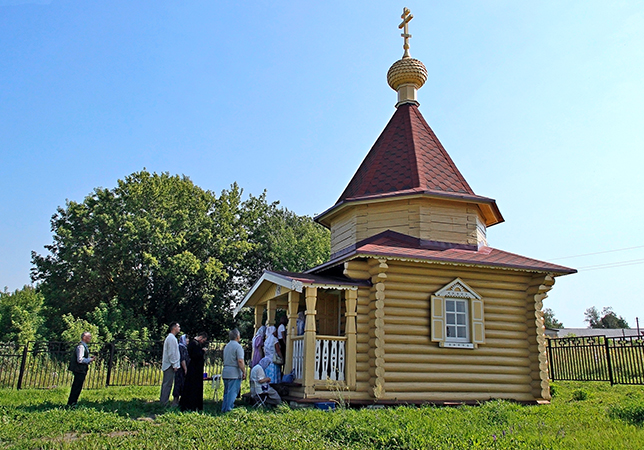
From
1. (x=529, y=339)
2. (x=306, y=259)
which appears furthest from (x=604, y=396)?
(x=306, y=259)

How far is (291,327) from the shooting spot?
1070cm

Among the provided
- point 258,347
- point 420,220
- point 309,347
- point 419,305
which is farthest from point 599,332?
point 309,347

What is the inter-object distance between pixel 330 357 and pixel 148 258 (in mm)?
19780

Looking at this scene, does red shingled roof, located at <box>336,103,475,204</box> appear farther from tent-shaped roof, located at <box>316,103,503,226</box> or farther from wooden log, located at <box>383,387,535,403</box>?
wooden log, located at <box>383,387,535,403</box>

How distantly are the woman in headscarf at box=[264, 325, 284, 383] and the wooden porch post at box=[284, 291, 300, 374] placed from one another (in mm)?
176

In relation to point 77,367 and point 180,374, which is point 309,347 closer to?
point 180,374

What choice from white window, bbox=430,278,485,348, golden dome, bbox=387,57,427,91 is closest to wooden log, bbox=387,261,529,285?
white window, bbox=430,278,485,348

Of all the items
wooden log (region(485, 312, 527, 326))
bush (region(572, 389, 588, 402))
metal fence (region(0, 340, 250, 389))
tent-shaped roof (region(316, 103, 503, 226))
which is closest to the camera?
wooden log (region(485, 312, 527, 326))

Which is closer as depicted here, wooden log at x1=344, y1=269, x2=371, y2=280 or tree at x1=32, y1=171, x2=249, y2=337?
wooden log at x1=344, y1=269, x2=371, y2=280

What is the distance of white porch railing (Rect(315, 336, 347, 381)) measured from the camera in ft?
31.6

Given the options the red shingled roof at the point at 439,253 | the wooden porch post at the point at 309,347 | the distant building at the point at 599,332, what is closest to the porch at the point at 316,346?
the wooden porch post at the point at 309,347

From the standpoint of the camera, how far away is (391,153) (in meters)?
13.5

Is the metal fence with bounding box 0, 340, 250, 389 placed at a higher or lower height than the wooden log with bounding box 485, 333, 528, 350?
lower

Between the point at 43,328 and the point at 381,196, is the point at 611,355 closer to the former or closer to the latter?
the point at 381,196
